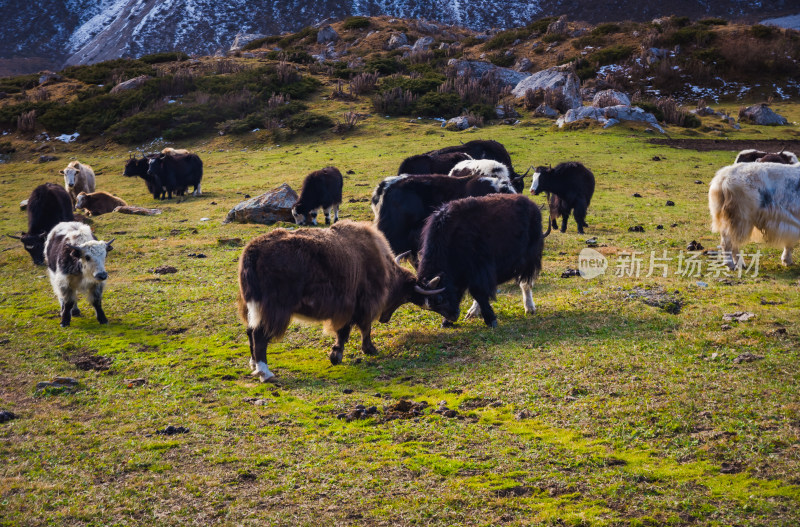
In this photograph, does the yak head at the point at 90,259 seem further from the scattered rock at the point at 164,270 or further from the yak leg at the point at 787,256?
the yak leg at the point at 787,256

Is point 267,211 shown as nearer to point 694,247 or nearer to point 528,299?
point 528,299

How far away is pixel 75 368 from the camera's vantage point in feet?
26.7

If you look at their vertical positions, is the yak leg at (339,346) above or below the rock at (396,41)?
below

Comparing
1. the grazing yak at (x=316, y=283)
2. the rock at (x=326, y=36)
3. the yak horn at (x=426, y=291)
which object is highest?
the rock at (x=326, y=36)

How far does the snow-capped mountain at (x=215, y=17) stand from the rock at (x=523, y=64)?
37193 millimetres

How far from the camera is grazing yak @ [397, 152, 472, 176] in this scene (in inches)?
573

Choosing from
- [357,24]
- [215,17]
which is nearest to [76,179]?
[357,24]

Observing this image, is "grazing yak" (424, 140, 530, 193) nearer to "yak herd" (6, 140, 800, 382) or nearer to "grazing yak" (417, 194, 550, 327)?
"yak herd" (6, 140, 800, 382)

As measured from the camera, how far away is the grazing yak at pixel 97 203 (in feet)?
66.0

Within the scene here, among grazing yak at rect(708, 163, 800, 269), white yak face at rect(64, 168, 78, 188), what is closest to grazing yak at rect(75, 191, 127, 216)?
white yak face at rect(64, 168, 78, 188)

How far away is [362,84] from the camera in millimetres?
37938

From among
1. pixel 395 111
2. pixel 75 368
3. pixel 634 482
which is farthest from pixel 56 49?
pixel 634 482

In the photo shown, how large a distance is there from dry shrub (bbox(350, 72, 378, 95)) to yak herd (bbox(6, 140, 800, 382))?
24344mm

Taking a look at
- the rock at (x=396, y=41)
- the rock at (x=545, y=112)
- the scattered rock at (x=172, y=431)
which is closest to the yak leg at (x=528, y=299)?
the scattered rock at (x=172, y=431)
